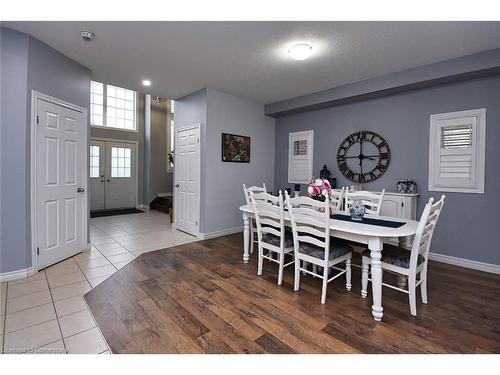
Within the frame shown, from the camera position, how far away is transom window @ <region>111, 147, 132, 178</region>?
719cm

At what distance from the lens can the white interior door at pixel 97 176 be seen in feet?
22.4

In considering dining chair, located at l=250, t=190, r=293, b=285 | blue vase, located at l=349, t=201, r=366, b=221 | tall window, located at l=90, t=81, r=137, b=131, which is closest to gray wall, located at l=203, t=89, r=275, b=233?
dining chair, located at l=250, t=190, r=293, b=285

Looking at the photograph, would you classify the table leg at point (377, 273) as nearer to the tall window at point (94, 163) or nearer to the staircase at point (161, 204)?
the staircase at point (161, 204)

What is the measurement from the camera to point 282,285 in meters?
2.57

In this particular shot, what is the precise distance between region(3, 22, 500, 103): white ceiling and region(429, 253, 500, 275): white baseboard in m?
2.51

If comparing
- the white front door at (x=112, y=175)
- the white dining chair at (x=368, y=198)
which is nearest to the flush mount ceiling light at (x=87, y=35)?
the white dining chair at (x=368, y=198)

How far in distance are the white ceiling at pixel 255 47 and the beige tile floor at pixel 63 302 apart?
2566 millimetres

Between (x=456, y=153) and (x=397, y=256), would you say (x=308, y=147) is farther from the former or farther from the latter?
(x=397, y=256)

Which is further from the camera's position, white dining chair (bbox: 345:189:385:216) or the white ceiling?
white dining chair (bbox: 345:189:385:216)

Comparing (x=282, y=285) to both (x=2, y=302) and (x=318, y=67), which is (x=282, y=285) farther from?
(x=318, y=67)

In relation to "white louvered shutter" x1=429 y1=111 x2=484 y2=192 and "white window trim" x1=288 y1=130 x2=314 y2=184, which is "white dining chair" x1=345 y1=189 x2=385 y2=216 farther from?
"white window trim" x1=288 y1=130 x2=314 y2=184

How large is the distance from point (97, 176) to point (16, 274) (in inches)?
192

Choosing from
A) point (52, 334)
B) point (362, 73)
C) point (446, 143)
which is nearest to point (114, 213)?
point (52, 334)
